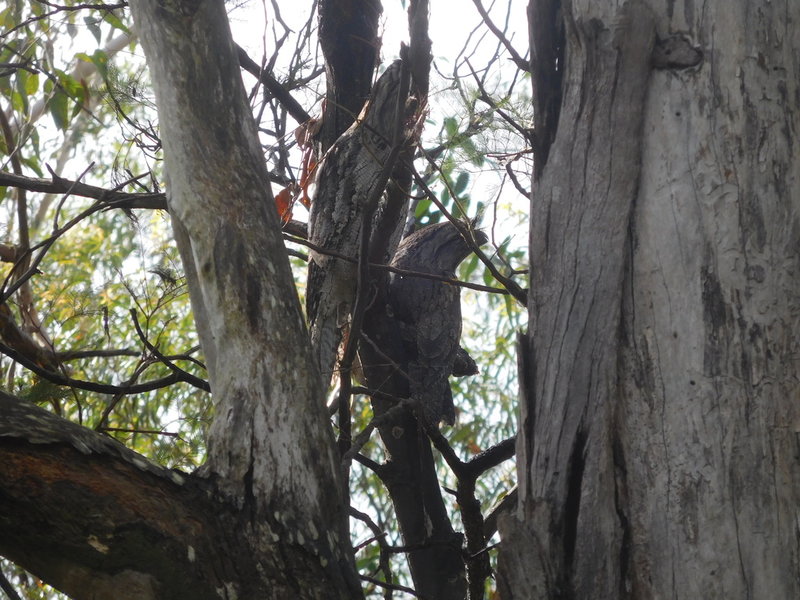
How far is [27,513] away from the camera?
120 cm

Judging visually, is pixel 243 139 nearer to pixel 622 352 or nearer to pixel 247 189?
pixel 247 189

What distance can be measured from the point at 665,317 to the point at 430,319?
1.82 metres

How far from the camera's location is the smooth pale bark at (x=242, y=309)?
137 centimetres

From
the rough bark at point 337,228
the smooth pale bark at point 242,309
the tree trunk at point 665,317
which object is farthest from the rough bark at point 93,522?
the rough bark at point 337,228

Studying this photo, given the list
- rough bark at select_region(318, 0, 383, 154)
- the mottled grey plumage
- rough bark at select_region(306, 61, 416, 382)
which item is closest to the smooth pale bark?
rough bark at select_region(306, 61, 416, 382)

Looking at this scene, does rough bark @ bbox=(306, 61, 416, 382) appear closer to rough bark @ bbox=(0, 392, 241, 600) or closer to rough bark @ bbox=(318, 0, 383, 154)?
rough bark @ bbox=(318, 0, 383, 154)

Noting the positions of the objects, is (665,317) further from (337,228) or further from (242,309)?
(337,228)

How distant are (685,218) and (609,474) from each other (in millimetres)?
426

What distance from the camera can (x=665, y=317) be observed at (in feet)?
4.52

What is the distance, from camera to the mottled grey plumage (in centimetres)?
311

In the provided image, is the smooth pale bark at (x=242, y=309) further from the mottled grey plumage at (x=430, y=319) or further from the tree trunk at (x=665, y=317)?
the mottled grey plumage at (x=430, y=319)

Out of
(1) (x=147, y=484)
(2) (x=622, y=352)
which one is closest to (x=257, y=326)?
(1) (x=147, y=484)

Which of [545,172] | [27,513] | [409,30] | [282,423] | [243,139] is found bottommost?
[27,513]

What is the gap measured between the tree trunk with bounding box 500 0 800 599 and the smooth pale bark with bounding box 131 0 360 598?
33 cm
